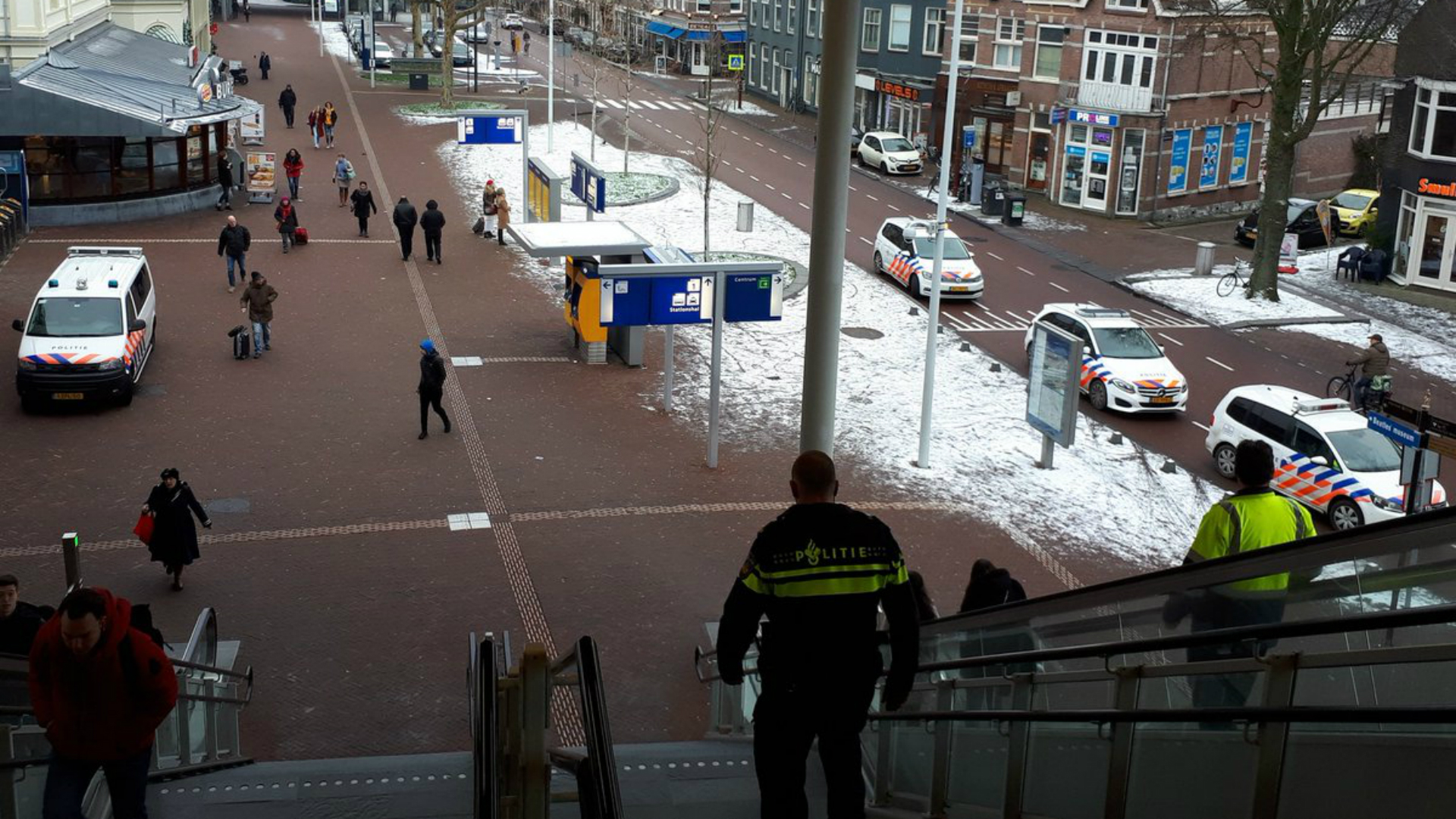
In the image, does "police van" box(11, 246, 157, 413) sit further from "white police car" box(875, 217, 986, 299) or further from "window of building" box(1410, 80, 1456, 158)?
"window of building" box(1410, 80, 1456, 158)

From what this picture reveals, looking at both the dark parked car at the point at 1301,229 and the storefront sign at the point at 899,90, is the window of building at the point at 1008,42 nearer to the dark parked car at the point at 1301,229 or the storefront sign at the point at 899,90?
the storefront sign at the point at 899,90

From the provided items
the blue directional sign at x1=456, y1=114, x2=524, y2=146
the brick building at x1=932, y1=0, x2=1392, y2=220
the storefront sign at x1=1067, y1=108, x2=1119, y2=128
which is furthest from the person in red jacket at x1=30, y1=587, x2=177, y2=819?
the storefront sign at x1=1067, y1=108, x2=1119, y2=128

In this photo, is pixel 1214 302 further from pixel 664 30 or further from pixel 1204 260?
pixel 664 30

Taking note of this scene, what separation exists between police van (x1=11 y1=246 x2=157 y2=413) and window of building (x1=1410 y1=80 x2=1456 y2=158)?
27544mm

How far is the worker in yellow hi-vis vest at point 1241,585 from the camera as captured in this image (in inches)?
200

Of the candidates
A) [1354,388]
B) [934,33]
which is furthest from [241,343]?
[934,33]

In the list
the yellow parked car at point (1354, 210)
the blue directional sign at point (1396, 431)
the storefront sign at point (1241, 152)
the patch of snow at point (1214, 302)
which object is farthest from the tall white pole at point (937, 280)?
the storefront sign at point (1241, 152)

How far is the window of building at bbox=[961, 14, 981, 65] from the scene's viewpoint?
159 feet

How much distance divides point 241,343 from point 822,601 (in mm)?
20384

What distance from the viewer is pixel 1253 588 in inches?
225

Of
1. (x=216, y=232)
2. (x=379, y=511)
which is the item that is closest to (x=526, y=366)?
(x=379, y=511)

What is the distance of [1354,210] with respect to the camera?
4231 cm

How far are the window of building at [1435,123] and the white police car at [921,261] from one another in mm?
10869

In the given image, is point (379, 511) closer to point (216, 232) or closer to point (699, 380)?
point (699, 380)
